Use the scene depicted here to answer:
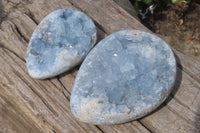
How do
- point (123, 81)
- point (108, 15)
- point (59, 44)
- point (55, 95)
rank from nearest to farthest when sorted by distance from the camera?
point (123, 81) < point (59, 44) < point (55, 95) < point (108, 15)

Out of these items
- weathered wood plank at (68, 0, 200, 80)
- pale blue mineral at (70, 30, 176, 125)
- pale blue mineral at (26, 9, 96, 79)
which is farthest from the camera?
weathered wood plank at (68, 0, 200, 80)

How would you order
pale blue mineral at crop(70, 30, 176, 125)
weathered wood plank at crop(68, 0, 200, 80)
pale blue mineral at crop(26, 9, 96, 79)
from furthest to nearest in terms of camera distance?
weathered wood plank at crop(68, 0, 200, 80)
pale blue mineral at crop(26, 9, 96, 79)
pale blue mineral at crop(70, 30, 176, 125)

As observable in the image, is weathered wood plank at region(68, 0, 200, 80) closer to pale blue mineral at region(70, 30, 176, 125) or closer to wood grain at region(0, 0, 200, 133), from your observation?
wood grain at region(0, 0, 200, 133)

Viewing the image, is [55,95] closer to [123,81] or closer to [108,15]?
[123,81]

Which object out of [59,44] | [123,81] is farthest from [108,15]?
[123,81]

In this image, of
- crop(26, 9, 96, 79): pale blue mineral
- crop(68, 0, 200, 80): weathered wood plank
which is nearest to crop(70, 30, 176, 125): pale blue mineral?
crop(26, 9, 96, 79): pale blue mineral

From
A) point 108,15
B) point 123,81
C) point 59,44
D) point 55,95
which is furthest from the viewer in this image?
point 108,15

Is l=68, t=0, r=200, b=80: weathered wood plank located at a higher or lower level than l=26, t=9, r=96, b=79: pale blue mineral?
lower
